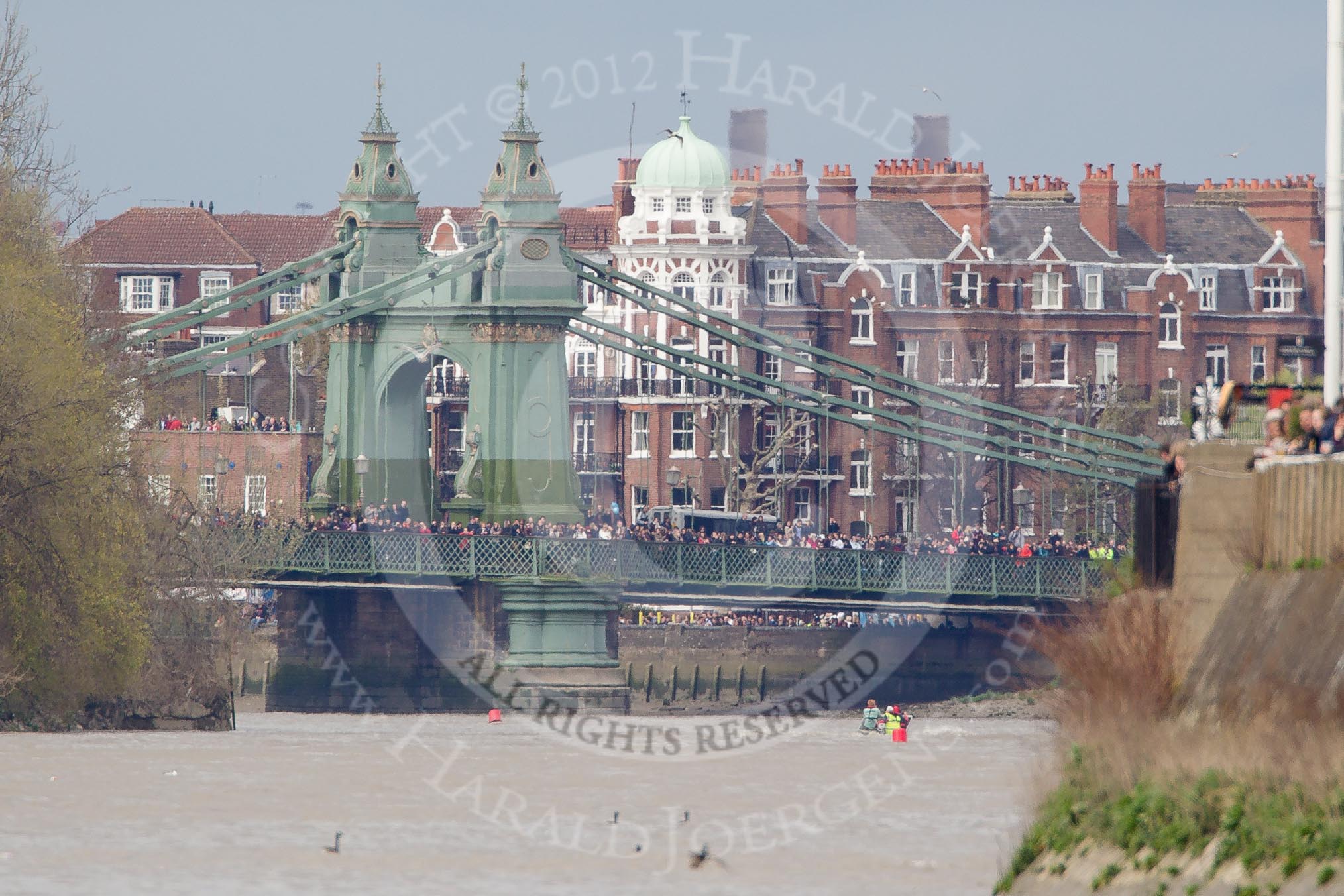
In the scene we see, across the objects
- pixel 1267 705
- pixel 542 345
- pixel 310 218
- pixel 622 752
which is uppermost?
pixel 310 218

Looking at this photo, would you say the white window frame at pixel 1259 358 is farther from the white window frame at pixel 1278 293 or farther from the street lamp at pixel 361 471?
the street lamp at pixel 361 471

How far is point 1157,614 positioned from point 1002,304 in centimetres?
6809

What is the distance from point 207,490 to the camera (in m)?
66.2

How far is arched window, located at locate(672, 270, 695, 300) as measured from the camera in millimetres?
85188

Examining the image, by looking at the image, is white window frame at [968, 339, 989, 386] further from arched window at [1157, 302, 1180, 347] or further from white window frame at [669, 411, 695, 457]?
white window frame at [669, 411, 695, 457]

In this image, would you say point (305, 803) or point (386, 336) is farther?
point (386, 336)

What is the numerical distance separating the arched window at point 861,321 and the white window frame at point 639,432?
779 cm

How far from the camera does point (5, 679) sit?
4200 cm

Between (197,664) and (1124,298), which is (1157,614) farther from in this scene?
(1124,298)

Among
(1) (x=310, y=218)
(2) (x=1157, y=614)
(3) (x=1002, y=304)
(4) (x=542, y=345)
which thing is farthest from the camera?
(1) (x=310, y=218)

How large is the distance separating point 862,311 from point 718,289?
16.0 ft

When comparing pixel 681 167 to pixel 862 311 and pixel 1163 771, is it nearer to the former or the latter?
pixel 862 311

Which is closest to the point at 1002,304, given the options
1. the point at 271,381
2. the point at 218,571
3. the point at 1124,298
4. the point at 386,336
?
the point at 1124,298

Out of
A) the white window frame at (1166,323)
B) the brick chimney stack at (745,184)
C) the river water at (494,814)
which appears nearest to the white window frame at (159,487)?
the river water at (494,814)
